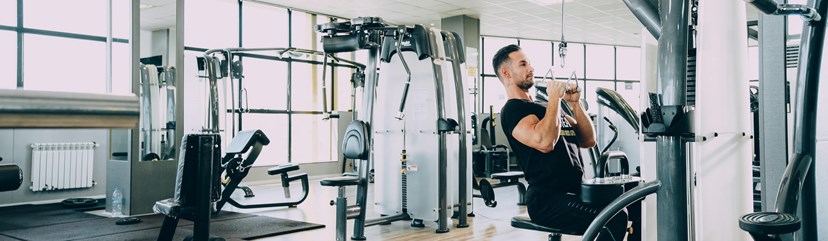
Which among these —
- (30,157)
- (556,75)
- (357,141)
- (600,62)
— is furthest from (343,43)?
(600,62)

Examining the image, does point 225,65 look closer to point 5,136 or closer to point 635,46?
point 5,136

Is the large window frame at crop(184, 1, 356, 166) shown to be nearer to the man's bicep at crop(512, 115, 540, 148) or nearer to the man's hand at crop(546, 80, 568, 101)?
the man's bicep at crop(512, 115, 540, 148)

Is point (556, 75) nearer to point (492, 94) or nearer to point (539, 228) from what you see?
point (492, 94)

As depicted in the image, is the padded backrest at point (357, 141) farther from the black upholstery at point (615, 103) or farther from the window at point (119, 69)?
the window at point (119, 69)

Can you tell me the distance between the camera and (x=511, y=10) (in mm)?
9188

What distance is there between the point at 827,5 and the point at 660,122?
1.44ft

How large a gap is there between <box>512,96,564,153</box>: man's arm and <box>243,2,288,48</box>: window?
684 centimetres

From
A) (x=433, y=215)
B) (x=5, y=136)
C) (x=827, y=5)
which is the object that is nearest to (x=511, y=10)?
(x=433, y=215)

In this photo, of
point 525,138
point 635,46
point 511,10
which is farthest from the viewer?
point 635,46

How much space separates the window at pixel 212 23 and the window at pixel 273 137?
1.17 metres

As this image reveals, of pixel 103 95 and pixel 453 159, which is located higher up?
pixel 103 95

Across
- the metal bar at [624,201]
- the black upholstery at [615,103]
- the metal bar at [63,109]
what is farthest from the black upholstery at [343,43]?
the metal bar at [63,109]

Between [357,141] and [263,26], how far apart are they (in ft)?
18.1

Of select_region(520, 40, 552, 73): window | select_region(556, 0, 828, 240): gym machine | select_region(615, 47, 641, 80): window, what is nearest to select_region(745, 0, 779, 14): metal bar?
select_region(556, 0, 828, 240): gym machine
